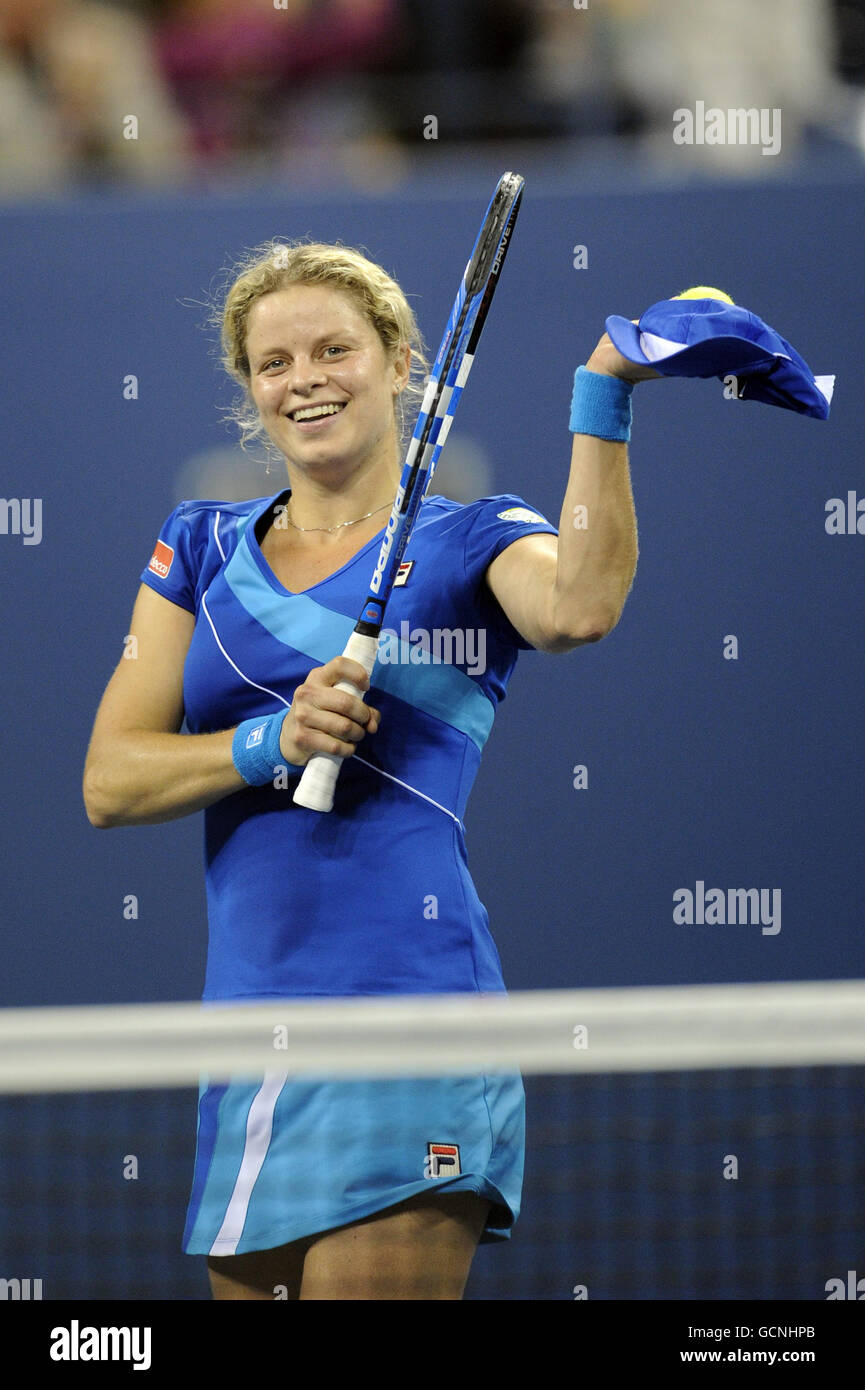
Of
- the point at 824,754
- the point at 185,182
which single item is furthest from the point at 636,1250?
the point at 185,182

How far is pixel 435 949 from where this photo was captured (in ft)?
6.25

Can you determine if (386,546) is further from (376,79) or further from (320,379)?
(376,79)

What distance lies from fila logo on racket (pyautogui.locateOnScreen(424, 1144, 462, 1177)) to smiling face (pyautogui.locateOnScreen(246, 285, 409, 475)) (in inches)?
32.2

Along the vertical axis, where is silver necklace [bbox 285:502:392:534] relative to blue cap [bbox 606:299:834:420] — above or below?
below

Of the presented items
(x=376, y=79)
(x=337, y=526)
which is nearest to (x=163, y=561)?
(x=337, y=526)

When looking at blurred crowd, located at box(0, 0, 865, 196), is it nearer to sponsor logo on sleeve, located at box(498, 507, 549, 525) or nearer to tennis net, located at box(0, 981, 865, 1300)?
tennis net, located at box(0, 981, 865, 1300)

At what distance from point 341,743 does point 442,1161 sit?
46 centimetres

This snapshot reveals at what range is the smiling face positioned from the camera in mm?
2057

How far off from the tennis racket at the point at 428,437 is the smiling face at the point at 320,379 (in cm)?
7

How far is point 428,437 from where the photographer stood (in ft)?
6.75

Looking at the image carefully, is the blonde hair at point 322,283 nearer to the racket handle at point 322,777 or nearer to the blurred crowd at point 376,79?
the racket handle at point 322,777

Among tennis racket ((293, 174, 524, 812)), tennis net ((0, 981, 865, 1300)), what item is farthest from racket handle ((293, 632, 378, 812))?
tennis net ((0, 981, 865, 1300))

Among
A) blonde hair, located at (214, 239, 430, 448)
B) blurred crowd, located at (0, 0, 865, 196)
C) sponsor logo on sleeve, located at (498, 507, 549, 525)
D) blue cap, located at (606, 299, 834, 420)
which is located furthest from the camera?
blurred crowd, located at (0, 0, 865, 196)

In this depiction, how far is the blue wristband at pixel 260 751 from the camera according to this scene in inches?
75.6
